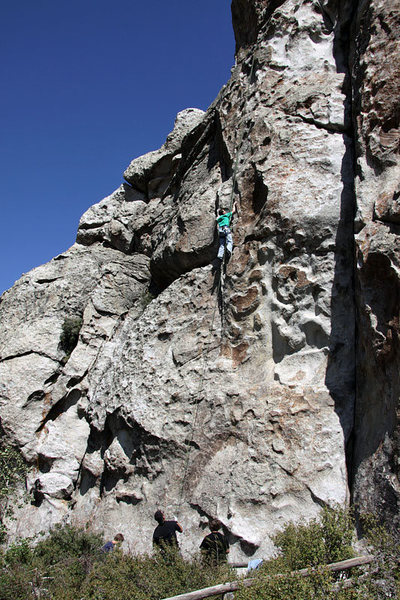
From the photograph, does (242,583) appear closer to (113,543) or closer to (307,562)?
(307,562)

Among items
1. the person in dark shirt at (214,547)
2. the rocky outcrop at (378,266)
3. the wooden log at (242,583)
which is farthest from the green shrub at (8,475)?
the rocky outcrop at (378,266)

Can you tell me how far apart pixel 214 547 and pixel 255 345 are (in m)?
3.05

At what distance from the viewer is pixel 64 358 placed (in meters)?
12.1

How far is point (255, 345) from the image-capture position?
747 centimetres

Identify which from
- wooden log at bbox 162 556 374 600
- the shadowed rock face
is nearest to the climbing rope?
the shadowed rock face

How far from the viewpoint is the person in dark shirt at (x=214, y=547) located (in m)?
5.72

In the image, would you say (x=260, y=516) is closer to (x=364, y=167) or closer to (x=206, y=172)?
(x=364, y=167)

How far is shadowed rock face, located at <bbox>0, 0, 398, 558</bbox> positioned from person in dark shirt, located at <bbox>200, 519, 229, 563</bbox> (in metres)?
0.20

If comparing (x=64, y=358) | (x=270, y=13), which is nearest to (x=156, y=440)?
(x=64, y=358)

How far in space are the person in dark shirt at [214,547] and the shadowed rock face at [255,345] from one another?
0.20 metres

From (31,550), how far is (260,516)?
4.09 m

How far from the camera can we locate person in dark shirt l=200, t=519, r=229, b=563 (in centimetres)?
572

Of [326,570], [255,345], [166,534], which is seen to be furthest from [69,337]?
[326,570]

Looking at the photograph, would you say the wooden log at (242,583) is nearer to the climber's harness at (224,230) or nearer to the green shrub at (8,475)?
the climber's harness at (224,230)
